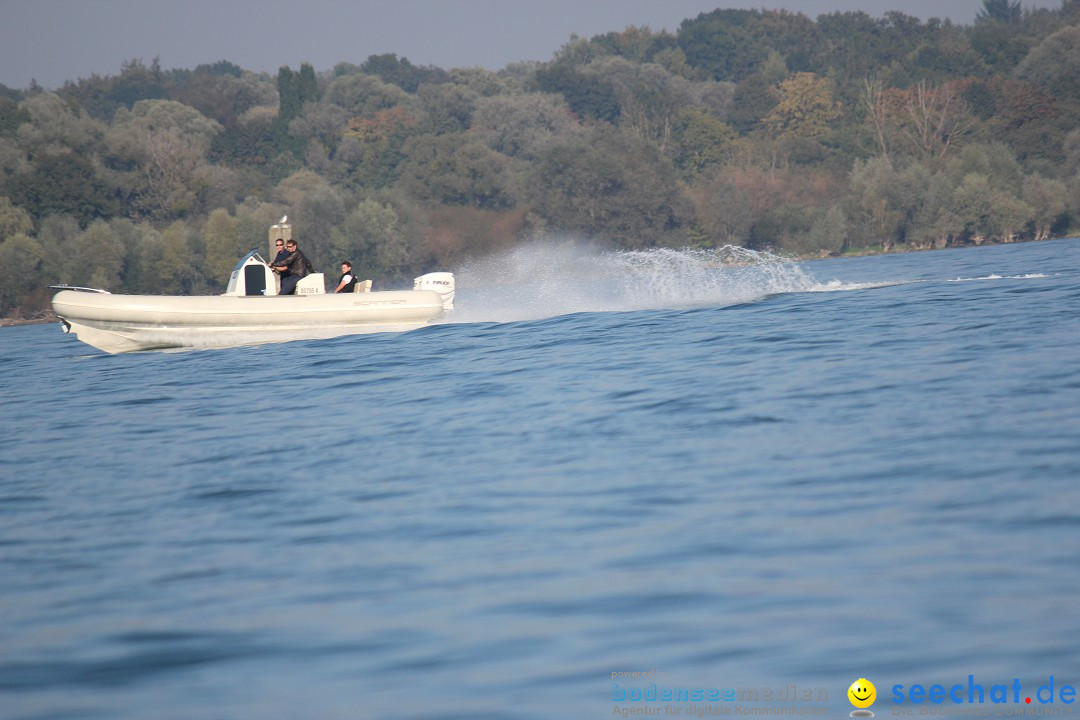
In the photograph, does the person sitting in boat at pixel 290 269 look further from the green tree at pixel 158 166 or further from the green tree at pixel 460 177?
the green tree at pixel 460 177

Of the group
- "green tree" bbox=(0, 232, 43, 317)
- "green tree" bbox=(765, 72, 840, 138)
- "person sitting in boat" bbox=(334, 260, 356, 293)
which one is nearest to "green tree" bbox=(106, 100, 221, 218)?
"green tree" bbox=(0, 232, 43, 317)

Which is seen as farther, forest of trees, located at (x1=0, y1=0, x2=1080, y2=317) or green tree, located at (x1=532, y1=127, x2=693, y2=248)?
green tree, located at (x1=532, y1=127, x2=693, y2=248)

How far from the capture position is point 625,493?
26.6 ft

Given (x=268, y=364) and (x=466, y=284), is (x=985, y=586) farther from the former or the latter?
(x=466, y=284)

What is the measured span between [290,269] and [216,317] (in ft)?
4.64

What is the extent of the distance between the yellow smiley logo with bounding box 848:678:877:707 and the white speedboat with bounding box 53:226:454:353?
52.7ft

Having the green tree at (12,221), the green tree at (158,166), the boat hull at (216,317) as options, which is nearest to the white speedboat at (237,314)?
the boat hull at (216,317)

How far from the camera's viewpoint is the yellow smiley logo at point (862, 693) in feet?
15.8

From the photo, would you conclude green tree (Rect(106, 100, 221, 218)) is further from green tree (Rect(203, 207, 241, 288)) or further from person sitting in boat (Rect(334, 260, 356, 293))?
person sitting in boat (Rect(334, 260, 356, 293))

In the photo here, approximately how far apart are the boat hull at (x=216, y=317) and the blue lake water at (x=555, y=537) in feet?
17.9

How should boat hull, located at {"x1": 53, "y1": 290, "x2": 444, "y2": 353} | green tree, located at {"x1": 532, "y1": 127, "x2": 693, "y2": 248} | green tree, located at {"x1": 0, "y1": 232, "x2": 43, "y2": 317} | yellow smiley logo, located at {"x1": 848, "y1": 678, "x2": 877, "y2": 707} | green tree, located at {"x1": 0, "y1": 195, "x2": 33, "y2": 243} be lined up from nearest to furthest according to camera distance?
yellow smiley logo, located at {"x1": 848, "y1": 678, "x2": 877, "y2": 707}
boat hull, located at {"x1": 53, "y1": 290, "x2": 444, "y2": 353}
green tree, located at {"x1": 0, "y1": 232, "x2": 43, "y2": 317}
green tree, located at {"x1": 0, "y1": 195, "x2": 33, "y2": 243}
green tree, located at {"x1": 532, "y1": 127, "x2": 693, "y2": 248}

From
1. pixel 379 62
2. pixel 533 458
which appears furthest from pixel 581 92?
pixel 533 458

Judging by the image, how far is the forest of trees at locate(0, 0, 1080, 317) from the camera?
59.0 metres

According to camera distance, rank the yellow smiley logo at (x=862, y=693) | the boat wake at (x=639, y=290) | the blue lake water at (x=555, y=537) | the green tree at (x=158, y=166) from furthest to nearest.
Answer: the green tree at (x=158, y=166), the boat wake at (x=639, y=290), the blue lake water at (x=555, y=537), the yellow smiley logo at (x=862, y=693)
